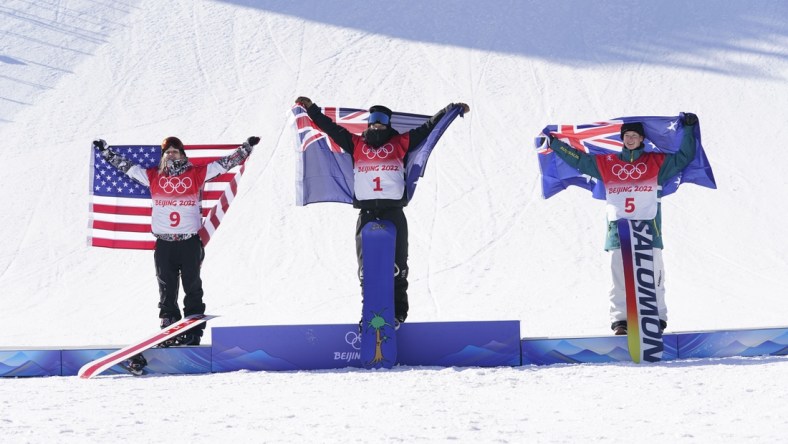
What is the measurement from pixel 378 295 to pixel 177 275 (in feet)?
4.50

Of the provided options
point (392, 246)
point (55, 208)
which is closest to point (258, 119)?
point (55, 208)

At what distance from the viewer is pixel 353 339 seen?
5984mm

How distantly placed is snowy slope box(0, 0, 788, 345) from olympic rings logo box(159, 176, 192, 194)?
2.28 meters

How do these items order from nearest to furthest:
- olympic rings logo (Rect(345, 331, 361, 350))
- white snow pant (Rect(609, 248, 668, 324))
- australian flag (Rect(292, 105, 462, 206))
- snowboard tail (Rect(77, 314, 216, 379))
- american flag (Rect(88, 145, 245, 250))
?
snowboard tail (Rect(77, 314, 216, 379)) → olympic rings logo (Rect(345, 331, 361, 350)) → white snow pant (Rect(609, 248, 668, 324)) → australian flag (Rect(292, 105, 462, 206)) → american flag (Rect(88, 145, 245, 250))

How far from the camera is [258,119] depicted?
581 inches

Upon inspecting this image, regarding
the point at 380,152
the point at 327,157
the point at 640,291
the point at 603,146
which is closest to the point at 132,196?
the point at 327,157

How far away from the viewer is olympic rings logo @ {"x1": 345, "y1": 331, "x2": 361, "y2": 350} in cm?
598

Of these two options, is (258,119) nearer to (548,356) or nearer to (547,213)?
(547,213)

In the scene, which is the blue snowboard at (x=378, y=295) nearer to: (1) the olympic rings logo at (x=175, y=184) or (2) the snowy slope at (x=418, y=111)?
(1) the olympic rings logo at (x=175, y=184)

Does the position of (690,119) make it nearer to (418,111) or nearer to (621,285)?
(621,285)

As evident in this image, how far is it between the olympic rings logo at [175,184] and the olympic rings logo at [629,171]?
104 inches

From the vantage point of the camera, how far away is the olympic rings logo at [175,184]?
259 inches

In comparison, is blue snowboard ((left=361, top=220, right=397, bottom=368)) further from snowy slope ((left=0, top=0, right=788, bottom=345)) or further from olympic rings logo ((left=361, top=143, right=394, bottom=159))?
snowy slope ((left=0, top=0, right=788, bottom=345))

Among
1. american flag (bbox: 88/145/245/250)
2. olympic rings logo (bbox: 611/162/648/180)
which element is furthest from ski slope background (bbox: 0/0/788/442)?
american flag (bbox: 88/145/245/250)
